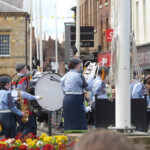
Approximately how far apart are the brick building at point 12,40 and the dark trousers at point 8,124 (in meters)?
54.5

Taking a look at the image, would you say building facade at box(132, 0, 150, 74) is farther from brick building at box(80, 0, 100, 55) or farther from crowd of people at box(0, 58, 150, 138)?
crowd of people at box(0, 58, 150, 138)

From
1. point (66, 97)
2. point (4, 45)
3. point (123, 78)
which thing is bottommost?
point (66, 97)

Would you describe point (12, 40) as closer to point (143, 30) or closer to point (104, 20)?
point (104, 20)

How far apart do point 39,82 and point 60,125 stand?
435cm

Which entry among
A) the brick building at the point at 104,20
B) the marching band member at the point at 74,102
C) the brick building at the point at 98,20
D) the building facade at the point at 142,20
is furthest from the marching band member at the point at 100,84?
the brick building at the point at 104,20

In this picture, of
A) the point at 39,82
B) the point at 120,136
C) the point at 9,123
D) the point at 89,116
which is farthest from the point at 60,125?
the point at 120,136

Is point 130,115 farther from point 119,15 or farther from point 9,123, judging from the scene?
point 9,123

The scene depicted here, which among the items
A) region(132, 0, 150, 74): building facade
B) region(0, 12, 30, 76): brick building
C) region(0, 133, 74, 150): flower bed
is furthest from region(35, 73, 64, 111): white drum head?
region(0, 12, 30, 76): brick building

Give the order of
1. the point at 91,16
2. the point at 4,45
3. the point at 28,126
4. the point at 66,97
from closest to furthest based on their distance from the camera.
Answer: the point at 66,97 < the point at 28,126 < the point at 91,16 < the point at 4,45

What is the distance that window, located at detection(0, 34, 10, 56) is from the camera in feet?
216

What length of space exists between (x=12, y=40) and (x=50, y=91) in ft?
175

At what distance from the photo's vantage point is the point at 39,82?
12.4 metres

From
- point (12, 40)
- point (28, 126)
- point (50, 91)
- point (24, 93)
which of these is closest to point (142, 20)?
point (50, 91)

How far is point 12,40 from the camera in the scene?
215ft
